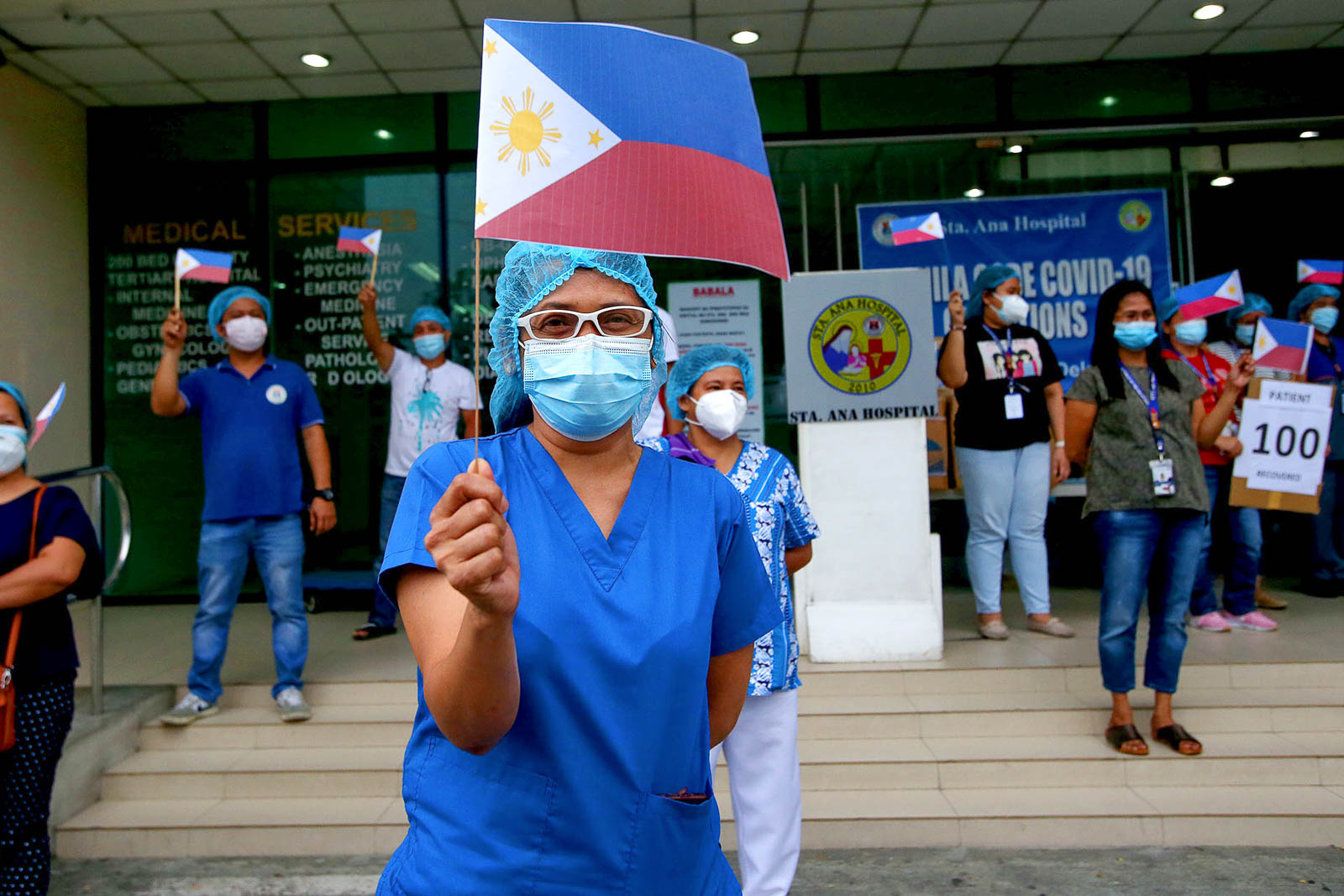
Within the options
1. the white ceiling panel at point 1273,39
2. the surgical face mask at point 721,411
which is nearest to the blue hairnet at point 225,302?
the surgical face mask at point 721,411

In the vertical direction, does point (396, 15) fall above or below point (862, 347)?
above

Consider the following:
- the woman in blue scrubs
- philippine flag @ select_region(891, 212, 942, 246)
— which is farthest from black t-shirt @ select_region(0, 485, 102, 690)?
philippine flag @ select_region(891, 212, 942, 246)

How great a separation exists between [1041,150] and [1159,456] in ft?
14.6

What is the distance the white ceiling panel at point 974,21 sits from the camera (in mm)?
6559

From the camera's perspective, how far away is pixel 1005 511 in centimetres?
554

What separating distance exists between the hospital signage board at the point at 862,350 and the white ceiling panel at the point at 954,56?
2794 millimetres

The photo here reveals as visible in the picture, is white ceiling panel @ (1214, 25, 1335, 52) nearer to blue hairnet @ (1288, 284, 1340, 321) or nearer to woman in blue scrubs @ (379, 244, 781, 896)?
blue hairnet @ (1288, 284, 1340, 321)

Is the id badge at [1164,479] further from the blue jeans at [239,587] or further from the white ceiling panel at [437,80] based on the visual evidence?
the white ceiling panel at [437,80]

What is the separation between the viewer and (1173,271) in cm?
764

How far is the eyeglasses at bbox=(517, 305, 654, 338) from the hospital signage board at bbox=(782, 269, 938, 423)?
3841mm

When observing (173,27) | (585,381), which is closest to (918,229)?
(585,381)

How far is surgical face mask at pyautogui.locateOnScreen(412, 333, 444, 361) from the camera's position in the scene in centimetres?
596

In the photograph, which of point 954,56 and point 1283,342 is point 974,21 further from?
point 1283,342

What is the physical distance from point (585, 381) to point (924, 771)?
352 centimetres
